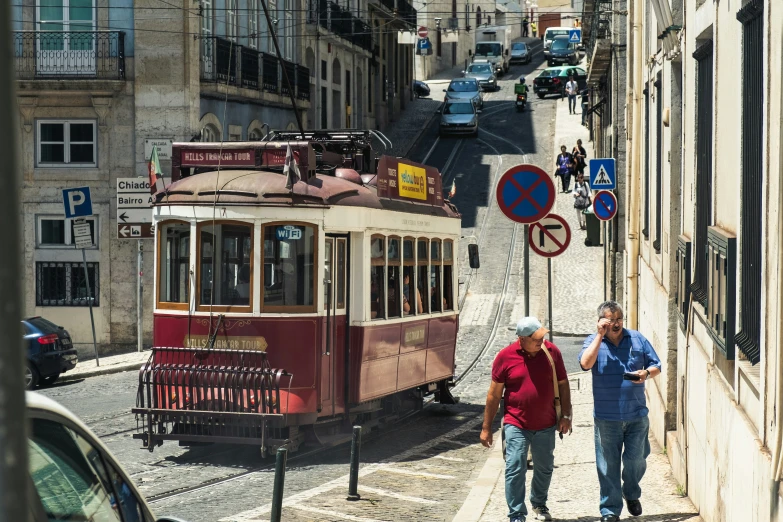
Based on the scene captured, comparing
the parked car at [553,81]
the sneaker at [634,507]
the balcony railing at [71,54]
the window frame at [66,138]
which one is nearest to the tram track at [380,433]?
the sneaker at [634,507]

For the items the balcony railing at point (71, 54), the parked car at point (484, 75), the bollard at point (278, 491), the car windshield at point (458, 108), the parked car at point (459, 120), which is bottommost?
the bollard at point (278, 491)

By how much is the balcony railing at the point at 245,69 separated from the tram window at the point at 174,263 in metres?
13.3

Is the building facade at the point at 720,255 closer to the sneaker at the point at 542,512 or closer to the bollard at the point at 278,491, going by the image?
the sneaker at the point at 542,512

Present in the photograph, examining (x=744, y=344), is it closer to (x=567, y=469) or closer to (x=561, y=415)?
(x=561, y=415)

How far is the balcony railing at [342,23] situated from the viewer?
43500mm

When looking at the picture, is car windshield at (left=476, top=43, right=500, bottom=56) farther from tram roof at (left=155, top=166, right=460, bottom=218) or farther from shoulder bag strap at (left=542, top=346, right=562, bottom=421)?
shoulder bag strap at (left=542, top=346, right=562, bottom=421)

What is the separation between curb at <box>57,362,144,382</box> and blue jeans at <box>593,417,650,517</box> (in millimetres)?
14290

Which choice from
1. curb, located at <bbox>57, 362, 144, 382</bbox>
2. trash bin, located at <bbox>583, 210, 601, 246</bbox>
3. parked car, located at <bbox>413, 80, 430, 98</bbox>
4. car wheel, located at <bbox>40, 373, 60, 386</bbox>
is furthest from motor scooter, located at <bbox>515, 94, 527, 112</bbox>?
car wheel, located at <bbox>40, 373, 60, 386</bbox>

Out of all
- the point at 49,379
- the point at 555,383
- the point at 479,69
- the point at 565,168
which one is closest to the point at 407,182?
the point at 555,383

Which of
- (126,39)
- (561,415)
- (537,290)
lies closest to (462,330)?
(537,290)

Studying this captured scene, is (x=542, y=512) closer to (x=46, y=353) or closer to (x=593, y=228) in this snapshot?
(x=46, y=353)

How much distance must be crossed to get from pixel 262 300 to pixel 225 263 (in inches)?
22.0

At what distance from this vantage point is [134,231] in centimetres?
2405

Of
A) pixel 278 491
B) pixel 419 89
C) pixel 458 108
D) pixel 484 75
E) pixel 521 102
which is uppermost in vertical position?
pixel 484 75
